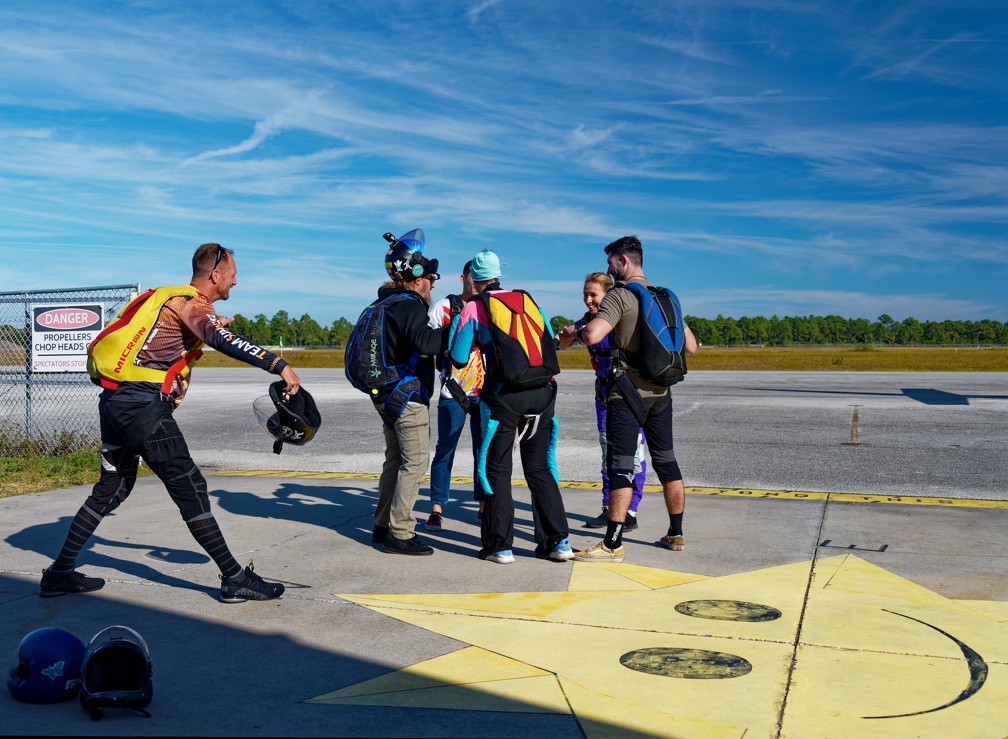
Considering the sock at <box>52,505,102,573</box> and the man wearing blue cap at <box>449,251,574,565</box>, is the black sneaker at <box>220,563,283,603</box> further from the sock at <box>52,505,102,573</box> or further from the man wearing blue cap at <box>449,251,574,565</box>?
the man wearing blue cap at <box>449,251,574,565</box>

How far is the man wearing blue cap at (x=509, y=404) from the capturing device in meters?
5.80

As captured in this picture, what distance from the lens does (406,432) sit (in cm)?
599

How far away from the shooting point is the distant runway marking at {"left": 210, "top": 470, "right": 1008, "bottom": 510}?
8.02 meters

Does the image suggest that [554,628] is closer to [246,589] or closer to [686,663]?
[686,663]

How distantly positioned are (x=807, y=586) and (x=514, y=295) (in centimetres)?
259

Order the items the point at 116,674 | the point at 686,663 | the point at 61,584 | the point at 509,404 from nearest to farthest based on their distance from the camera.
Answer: the point at 116,674 < the point at 686,663 < the point at 61,584 < the point at 509,404

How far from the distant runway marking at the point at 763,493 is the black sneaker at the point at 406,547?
10.6ft

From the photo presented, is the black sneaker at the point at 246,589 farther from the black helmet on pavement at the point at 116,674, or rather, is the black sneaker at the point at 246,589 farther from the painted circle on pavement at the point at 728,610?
the painted circle on pavement at the point at 728,610

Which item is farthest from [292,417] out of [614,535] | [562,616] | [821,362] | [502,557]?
[821,362]

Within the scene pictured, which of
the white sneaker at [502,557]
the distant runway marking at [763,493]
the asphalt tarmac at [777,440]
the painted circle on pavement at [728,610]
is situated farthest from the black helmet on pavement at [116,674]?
the asphalt tarmac at [777,440]

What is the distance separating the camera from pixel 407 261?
5.95m

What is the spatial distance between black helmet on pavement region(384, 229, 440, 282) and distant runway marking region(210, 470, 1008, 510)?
3813mm

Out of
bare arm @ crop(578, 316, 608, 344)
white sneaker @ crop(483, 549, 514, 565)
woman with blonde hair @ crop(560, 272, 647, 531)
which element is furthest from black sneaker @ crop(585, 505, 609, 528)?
bare arm @ crop(578, 316, 608, 344)

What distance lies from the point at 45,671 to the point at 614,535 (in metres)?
3.56
